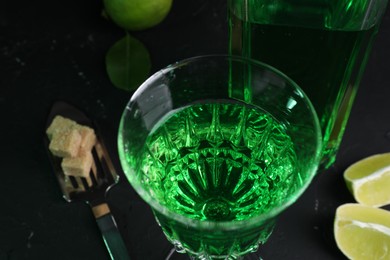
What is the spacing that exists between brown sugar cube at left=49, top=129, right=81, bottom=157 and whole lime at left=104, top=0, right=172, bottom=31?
197mm

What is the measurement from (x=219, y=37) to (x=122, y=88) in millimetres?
178

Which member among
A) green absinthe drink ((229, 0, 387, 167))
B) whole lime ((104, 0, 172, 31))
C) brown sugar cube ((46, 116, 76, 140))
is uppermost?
whole lime ((104, 0, 172, 31))

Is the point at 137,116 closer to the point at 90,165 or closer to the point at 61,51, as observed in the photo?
the point at 90,165

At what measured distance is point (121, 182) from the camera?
98 centimetres

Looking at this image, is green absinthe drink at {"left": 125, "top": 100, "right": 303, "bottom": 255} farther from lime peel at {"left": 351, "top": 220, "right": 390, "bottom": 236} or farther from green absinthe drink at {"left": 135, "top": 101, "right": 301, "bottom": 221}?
lime peel at {"left": 351, "top": 220, "right": 390, "bottom": 236}

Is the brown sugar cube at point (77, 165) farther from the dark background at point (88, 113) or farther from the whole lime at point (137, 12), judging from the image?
the whole lime at point (137, 12)

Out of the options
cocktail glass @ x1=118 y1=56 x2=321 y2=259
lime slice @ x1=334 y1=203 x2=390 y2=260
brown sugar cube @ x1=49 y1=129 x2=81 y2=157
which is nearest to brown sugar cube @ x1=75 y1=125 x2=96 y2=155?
brown sugar cube @ x1=49 y1=129 x2=81 y2=157

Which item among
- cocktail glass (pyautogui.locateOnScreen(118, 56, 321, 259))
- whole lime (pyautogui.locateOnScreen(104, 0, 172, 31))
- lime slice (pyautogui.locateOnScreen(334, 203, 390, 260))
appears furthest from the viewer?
whole lime (pyautogui.locateOnScreen(104, 0, 172, 31))

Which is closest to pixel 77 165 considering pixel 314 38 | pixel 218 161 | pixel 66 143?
pixel 66 143

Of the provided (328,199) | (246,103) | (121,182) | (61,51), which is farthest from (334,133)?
(61,51)

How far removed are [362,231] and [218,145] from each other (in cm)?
22

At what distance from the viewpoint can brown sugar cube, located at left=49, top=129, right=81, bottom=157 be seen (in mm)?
942

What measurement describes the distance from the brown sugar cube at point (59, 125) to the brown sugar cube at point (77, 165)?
4 centimetres

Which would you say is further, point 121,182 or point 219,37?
point 219,37
